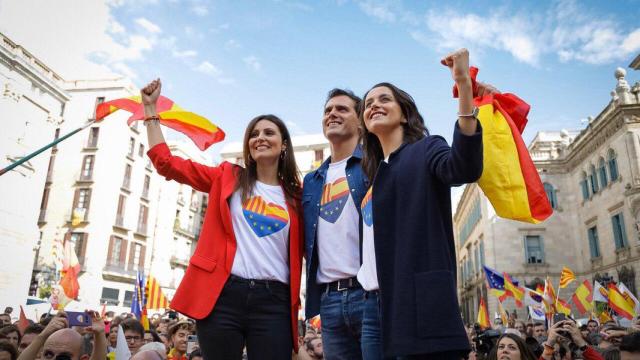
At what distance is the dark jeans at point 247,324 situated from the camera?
281 cm

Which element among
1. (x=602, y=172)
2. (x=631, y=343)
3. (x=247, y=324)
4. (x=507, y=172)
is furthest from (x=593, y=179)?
(x=247, y=324)

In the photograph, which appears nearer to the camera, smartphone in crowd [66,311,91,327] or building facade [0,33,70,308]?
smartphone in crowd [66,311,91,327]

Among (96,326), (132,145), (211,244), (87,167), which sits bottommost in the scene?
(96,326)

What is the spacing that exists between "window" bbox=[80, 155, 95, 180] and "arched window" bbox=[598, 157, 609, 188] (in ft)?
110

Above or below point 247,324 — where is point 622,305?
above

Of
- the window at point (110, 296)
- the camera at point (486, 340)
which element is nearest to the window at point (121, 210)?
the window at point (110, 296)

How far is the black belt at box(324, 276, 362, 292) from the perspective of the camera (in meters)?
2.74

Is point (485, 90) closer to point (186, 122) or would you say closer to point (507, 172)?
point (507, 172)

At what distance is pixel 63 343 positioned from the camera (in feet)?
13.6

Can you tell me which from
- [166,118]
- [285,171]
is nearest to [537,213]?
[285,171]

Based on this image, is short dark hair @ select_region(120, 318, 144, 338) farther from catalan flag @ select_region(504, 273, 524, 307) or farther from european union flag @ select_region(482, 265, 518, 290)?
european union flag @ select_region(482, 265, 518, 290)

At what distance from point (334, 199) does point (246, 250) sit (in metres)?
0.65

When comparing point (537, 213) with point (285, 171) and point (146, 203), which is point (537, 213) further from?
point (146, 203)

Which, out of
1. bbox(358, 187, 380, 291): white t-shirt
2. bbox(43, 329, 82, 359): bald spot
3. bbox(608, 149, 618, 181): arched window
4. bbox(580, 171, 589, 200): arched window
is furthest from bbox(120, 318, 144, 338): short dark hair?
bbox(580, 171, 589, 200): arched window
